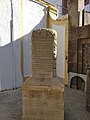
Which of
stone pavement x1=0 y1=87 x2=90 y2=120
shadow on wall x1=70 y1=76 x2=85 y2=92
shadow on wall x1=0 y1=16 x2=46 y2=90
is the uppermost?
shadow on wall x1=0 y1=16 x2=46 y2=90

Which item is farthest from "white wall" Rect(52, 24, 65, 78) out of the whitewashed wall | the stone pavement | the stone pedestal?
the stone pedestal

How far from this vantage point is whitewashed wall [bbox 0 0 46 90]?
245 inches

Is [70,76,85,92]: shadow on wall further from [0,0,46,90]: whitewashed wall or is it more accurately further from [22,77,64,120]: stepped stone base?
[22,77,64,120]: stepped stone base

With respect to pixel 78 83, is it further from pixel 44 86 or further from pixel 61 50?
pixel 44 86

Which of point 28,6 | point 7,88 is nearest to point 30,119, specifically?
point 7,88

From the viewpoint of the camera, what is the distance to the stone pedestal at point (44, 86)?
3.56m

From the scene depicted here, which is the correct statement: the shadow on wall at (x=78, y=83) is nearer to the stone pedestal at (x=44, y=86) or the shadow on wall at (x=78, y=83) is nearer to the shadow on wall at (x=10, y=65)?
the shadow on wall at (x=10, y=65)

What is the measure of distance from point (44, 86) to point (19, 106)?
1.35m

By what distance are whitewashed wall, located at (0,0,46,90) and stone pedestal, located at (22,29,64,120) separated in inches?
110

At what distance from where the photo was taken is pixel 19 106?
4.62 meters

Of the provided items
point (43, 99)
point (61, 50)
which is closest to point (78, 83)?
point (61, 50)

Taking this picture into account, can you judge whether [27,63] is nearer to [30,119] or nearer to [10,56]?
[10,56]

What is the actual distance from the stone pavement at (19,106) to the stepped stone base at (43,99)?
419 mm

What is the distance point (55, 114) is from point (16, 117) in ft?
2.82
